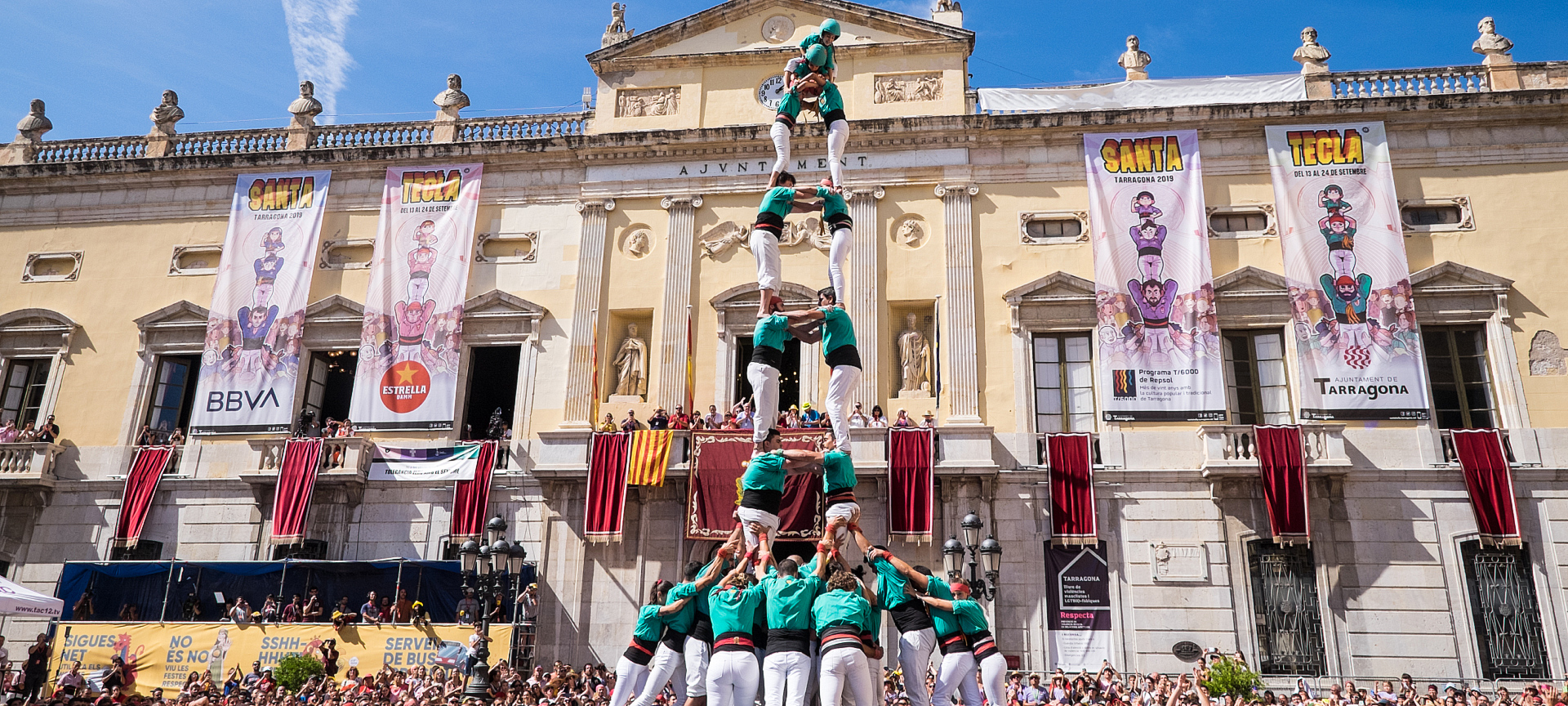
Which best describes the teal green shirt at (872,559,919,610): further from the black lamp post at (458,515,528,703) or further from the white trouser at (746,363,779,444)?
the black lamp post at (458,515,528,703)

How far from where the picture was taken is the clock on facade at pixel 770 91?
26.7 meters

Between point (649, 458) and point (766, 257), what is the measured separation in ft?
38.8

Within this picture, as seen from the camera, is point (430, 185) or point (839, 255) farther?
point (430, 185)

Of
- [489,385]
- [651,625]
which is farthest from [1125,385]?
[651,625]

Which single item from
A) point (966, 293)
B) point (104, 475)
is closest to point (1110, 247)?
point (966, 293)

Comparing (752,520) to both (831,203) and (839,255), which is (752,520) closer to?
(839,255)

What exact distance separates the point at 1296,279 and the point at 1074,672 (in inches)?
374

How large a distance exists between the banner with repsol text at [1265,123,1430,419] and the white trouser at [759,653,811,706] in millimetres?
16111

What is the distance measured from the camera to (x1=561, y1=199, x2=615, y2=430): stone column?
2445cm

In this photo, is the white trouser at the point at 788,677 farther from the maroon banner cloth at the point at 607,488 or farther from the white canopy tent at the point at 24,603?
the white canopy tent at the point at 24,603

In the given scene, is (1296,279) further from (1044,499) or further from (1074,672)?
(1074,672)

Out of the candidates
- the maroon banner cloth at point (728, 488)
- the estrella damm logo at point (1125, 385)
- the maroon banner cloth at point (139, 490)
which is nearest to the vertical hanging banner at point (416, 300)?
the maroon banner cloth at point (139, 490)

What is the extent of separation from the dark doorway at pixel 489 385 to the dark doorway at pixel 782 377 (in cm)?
505

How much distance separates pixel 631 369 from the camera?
2509 cm
